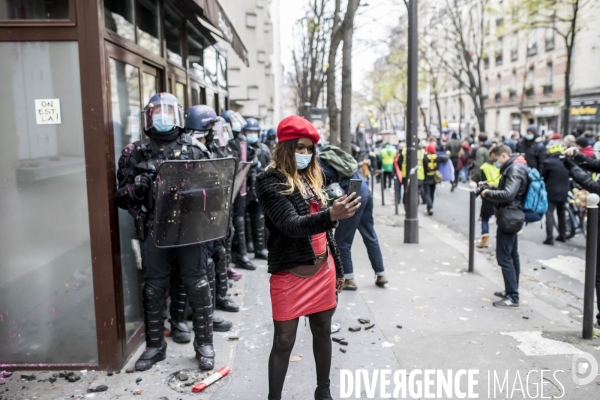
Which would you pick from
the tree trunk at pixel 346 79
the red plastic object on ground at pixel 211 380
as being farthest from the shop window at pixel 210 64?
the red plastic object on ground at pixel 211 380

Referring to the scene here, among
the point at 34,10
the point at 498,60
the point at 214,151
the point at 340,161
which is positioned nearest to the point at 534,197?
the point at 340,161

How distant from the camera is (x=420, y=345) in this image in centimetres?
456

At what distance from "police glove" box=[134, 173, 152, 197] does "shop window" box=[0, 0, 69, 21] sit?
1.24 m

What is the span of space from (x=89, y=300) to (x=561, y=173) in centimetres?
814

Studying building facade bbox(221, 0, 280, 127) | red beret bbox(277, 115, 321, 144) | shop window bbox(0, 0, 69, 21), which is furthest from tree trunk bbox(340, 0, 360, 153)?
building facade bbox(221, 0, 280, 127)

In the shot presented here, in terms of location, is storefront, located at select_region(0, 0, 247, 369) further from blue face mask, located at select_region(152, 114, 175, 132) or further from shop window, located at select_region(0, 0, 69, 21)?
blue face mask, located at select_region(152, 114, 175, 132)

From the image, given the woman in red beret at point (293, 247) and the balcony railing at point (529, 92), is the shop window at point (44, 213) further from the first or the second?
the balcony railing at point (529, 92)

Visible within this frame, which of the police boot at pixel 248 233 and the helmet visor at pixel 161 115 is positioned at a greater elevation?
the helmet visor at pixel 161 115

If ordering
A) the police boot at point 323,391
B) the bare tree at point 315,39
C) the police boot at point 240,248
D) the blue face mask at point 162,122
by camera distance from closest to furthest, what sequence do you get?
the police boot at point 323,391, the blue face mask at point 162,122, the police boot at point 240,248, the bare tree at point 315,39

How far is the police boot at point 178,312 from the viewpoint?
466 cm

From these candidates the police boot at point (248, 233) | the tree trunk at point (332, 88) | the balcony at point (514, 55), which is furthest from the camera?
the balcony at point (514, 55)

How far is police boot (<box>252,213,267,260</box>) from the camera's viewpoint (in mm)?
7801

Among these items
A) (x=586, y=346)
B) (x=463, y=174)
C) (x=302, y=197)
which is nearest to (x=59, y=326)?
(x=302, y=197)

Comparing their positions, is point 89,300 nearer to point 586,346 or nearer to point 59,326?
point 59,326
